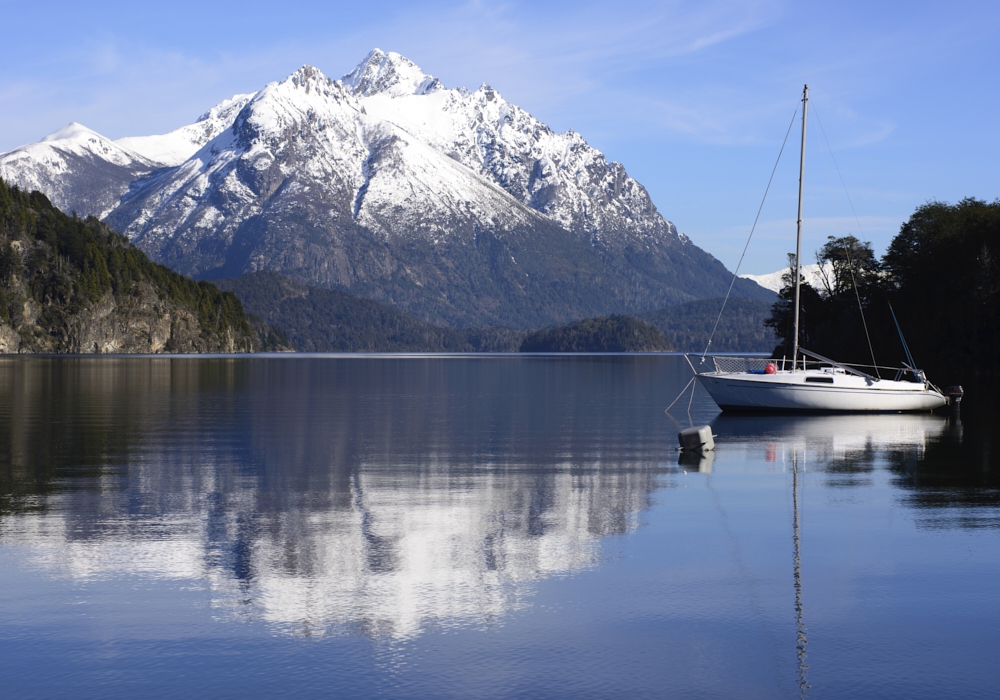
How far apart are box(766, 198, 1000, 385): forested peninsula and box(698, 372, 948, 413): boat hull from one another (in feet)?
136

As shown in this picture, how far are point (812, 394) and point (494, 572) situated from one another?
45369 mm

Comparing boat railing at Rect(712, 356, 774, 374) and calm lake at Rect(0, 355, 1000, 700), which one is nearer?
calm lake at Rect(0, 355, 1000, 700)

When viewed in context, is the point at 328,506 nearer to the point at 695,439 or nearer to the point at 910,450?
the point at 695,439

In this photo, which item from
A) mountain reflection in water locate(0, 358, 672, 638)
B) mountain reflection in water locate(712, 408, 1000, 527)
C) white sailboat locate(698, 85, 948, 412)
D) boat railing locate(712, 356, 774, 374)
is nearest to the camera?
mountain reflection in water locate(0, 358, 672, 638)

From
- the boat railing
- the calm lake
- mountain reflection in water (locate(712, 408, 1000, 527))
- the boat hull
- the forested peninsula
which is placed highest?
the forested peninsula

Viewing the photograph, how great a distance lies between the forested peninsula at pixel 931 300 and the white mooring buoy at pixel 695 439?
68400mm

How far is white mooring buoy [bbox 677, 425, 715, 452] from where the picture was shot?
38.4 meters

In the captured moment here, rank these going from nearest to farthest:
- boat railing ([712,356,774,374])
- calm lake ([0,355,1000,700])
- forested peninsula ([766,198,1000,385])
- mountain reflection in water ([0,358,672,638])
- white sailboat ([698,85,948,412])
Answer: calm lake ([0,355,1000,700])
mountain reflection in water ([0,358,672,638])
white sailboat ([698,85,948,412])
boat railing ([712,356,774,374])
forested peninsula ([766,198,1000,385])

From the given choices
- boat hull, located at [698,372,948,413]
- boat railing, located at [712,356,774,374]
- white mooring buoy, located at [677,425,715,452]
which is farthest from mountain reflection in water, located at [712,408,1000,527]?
boat railing, located at [712,356,774,374]

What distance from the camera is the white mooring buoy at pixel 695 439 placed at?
1513 inches

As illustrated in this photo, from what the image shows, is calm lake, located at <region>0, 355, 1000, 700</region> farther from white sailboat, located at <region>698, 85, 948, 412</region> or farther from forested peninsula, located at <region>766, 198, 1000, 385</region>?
forested peninsula, located at <region>766, 198, 1000, 385</region>

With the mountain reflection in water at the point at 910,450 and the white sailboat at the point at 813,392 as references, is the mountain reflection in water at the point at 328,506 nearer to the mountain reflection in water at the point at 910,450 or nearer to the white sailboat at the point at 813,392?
the mountain reflection in water at the point at 910,450

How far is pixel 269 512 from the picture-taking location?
2408 cm

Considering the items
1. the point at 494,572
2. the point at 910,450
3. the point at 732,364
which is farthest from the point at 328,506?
the point at 732,364
